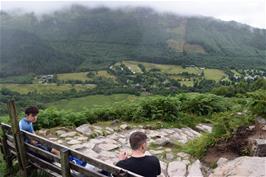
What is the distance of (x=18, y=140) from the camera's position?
6.51 metres

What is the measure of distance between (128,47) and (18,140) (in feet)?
555

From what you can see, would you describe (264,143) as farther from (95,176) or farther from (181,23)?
(181,23)

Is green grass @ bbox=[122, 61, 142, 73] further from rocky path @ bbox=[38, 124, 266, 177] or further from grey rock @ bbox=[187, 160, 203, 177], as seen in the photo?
grey rock @ bbox=[187, 160, 203, 177]

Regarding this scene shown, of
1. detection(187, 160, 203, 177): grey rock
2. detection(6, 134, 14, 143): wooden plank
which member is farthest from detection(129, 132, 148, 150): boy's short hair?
detection(6, 134, 14, 143): wooden plank

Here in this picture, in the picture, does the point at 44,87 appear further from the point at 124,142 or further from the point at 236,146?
the point at 236,146

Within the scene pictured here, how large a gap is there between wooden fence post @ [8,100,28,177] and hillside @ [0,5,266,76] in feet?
384

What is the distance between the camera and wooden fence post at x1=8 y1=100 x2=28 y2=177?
618cm

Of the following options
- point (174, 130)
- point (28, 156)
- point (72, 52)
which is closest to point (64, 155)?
point (28, 156)

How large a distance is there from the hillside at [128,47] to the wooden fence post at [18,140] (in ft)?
384

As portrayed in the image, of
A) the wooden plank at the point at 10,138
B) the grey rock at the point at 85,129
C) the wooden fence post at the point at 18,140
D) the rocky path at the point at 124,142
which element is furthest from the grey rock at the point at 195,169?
the wooden plank at the point at 10,138

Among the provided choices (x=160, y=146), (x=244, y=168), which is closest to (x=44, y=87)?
(x=160, y=146)

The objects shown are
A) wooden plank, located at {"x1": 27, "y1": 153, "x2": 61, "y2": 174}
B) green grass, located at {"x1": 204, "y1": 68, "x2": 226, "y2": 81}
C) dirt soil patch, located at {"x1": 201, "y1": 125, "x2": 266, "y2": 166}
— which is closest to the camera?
wooden plank, located at {"x1": 27, "y1": 153, "x2": 61, "y2": 174}

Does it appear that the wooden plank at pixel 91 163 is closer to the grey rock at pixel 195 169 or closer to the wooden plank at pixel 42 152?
the wooden plank at pixel 42 152

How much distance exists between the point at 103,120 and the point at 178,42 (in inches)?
6419
